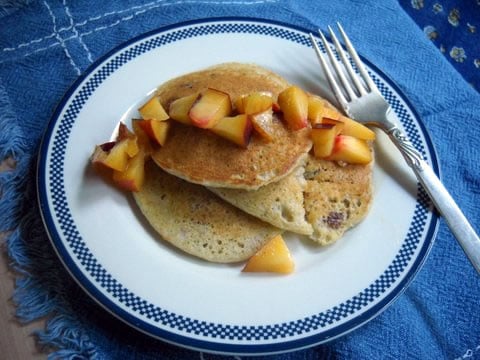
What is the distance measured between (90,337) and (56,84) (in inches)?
43.9

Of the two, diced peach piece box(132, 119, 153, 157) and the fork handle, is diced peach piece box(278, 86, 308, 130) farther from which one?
diced peach piece box(132, 119, 153, 157)

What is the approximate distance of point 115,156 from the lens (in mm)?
1816

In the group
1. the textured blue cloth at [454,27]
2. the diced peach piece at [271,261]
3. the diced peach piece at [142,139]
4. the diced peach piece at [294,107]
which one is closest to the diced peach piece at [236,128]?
the diced peach piece at [294,107]

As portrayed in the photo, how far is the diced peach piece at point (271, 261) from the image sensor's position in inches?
67.7

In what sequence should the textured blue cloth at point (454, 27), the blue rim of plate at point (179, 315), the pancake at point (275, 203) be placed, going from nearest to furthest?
1. the blue rim of plate at point (179, 315)
2. the pancake at point (275, 203)
3. the textured blue cloth at point (454, 27)

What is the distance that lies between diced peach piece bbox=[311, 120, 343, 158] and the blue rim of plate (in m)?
0.34

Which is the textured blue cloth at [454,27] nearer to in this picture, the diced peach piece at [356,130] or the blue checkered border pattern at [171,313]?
the blue checkered border pattern at [171,313]

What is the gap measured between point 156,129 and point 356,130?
0.71 m

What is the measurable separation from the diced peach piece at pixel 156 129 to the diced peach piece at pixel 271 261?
0.51 meters

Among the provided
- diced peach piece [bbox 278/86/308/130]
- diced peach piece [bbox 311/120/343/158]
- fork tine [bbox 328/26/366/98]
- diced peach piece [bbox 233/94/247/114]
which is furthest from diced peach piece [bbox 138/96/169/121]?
fork tine [bbox 328/26/366/98]

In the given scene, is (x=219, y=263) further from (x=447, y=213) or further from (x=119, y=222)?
(x=447, y=213)

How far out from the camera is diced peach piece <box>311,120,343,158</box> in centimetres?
186

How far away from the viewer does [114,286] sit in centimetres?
163

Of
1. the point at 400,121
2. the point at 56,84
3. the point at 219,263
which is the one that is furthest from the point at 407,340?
the point at 56,84
